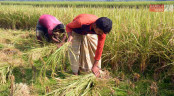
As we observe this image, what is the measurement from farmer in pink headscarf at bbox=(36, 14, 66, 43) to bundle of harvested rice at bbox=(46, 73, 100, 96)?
0.95m

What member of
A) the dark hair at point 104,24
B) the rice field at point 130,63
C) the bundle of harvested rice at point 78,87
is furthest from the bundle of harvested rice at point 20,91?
the dark hair at point 104,24

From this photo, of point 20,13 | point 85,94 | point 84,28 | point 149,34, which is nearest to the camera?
point 85,94

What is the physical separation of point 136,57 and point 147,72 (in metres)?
0.30

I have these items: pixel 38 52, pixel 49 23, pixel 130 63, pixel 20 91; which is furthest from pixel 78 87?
pixel 49 23

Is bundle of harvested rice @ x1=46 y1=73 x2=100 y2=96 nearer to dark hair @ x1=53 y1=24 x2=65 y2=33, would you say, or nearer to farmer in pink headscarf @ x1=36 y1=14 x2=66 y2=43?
farmer in pink headscarf @ x1=36 y1=14 x2=66 y2=43

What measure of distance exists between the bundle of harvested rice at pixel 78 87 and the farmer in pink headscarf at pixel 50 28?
95 cm

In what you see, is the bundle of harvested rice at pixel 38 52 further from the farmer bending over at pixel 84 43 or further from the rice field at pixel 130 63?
the farmer bending over at pixel 84 43

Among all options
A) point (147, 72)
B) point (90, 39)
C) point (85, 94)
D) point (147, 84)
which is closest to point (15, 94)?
point (85, 94)

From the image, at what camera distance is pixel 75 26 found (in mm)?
→ 2143

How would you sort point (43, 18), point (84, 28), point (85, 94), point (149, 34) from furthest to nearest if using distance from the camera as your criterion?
1. point (43, 18)
2. point (149, 34)
3. point (84, 28)
4. point (85, 94)

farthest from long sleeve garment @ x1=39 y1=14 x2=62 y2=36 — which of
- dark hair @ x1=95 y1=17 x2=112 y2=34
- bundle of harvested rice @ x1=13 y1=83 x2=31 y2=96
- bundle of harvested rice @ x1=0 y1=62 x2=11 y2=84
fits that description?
dark hair @ x1=95 y1=17 x2=112 y2=34

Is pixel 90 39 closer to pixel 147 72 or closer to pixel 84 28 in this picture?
pixel 84 28

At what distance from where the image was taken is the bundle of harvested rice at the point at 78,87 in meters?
1.70

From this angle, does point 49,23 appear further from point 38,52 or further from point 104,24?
point 104,24
